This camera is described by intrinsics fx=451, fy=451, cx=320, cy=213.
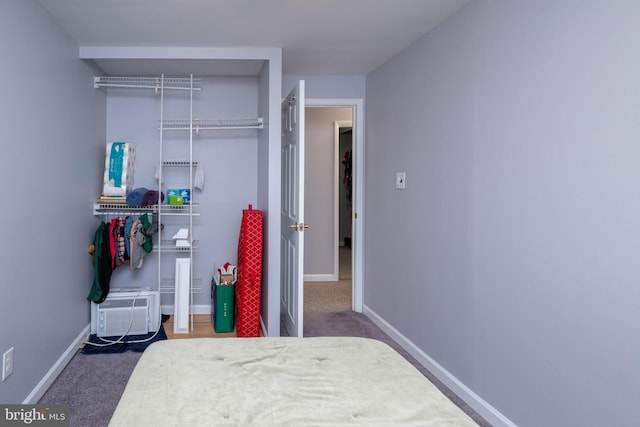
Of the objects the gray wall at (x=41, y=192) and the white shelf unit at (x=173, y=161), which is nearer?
the gray wall at (x=41, y=192)

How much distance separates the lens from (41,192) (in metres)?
2.64

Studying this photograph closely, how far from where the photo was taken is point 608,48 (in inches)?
67.1

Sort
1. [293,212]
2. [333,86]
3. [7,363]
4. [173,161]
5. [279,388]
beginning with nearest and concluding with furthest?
[279,388] → [7,363] → [293,212] → [173,161] → [333,86]

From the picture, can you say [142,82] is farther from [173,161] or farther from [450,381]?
[450,381]

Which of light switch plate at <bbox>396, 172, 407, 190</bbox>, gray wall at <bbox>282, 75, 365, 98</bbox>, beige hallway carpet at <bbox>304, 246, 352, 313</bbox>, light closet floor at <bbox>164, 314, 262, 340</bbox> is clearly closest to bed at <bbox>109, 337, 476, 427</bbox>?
light switch plate at <bbox>396, 172, 407, 190</bbox>

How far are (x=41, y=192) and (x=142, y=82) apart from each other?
185 cm

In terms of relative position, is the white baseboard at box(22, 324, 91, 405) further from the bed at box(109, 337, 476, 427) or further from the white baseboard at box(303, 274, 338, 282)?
the white baseboard at box(303, 274, 338, 282)

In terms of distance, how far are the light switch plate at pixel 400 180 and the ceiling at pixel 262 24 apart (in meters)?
0.97

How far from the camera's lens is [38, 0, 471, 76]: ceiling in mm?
2654

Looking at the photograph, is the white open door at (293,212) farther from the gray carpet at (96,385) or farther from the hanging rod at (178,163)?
the hanging rod at (178,163)

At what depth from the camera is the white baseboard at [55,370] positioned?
2.52 meters

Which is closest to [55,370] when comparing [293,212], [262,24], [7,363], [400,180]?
[7,363]

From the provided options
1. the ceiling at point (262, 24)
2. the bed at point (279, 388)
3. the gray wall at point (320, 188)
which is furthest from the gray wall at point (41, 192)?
the gray wall at point (320, 188)

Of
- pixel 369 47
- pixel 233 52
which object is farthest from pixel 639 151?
pixel 233 52
